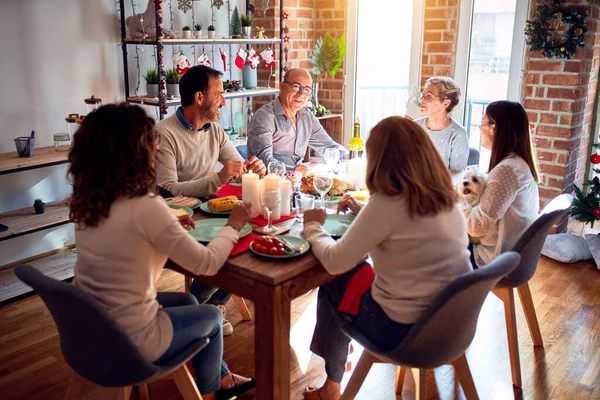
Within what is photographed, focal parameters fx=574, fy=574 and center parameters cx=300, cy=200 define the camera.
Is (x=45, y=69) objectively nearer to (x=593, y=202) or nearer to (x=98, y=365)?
(x=98, y=365)

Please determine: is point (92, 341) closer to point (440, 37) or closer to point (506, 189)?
point (506, 189)

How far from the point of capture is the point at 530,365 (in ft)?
8.14

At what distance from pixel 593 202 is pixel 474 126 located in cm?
127

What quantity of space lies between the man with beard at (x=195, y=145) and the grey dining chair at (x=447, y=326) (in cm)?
101

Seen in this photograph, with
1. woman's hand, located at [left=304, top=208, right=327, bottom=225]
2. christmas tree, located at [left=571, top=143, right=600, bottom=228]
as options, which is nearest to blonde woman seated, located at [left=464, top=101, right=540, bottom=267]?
woman's hand, located at [left=304, top=208, right=327, bottom=225]

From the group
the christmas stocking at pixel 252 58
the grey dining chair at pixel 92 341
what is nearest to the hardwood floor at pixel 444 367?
the grey dining chair at pixel 92 341

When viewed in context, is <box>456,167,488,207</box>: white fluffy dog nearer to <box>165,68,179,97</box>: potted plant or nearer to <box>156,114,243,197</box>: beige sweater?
<box>156,114,243,197</box>: beige sweater

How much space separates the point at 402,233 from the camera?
1638mm

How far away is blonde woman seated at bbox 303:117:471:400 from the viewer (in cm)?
163

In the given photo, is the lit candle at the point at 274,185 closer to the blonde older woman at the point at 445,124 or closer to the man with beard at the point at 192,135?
the man with beard at the point at 192,135

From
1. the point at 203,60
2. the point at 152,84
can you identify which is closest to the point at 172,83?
the point at 152,84

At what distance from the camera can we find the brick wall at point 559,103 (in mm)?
3682

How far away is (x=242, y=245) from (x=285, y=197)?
38cm

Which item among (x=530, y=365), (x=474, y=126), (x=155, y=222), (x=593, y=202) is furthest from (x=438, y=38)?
(x=155, y=222)
